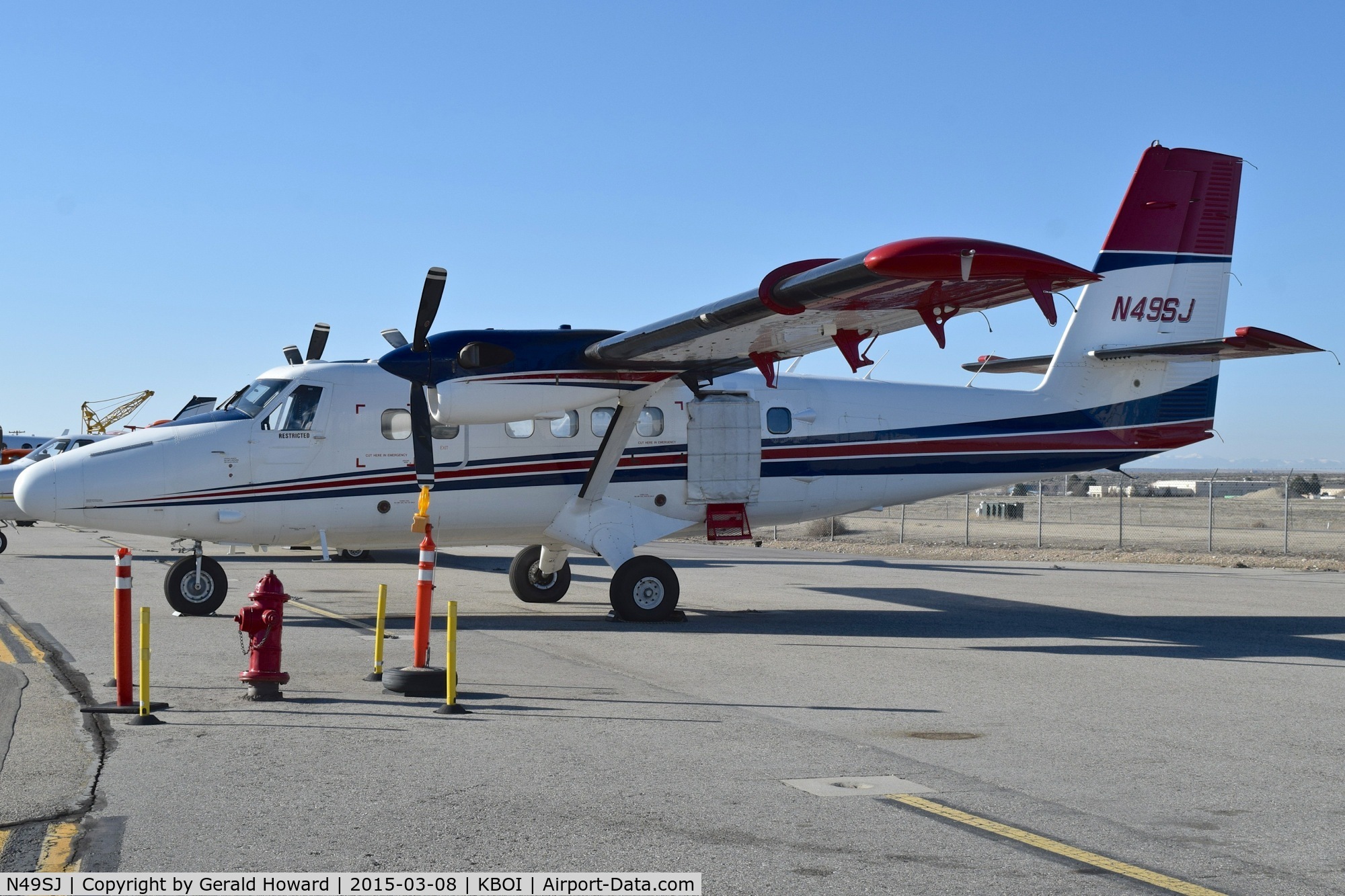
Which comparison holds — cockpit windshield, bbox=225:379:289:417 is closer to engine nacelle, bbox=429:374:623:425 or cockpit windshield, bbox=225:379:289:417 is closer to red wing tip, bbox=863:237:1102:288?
engine nacelle, bbox=429:374:623:425

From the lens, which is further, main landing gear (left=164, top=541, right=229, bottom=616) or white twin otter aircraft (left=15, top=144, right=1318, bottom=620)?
main landing gear (left=164, top=541, right=229, bottom=616)

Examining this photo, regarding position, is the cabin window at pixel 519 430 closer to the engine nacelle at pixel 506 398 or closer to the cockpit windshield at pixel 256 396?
the engine nacelle at pixel 506 398

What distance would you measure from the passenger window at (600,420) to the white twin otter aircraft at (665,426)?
0.04 meters

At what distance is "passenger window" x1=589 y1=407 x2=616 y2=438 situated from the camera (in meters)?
15.5

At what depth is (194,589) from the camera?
46.8 ft

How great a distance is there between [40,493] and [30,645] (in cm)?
272

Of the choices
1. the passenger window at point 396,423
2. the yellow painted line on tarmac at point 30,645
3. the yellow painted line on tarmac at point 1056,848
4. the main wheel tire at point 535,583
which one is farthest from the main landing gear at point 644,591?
the yellow painted line on tarmac at point 1056,848

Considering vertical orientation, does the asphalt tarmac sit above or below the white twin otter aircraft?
below

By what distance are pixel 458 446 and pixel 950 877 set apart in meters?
10.8

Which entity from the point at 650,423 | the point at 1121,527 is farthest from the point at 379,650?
the point at 1121,527

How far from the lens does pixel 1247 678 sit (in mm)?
A: 10711

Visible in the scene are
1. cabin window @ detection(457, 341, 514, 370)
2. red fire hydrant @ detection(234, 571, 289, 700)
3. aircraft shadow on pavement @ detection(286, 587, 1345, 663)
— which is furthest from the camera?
cabin window @ detection(457, 341, 514, 370)

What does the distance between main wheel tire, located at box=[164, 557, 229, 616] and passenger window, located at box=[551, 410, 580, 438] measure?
4.43 meters

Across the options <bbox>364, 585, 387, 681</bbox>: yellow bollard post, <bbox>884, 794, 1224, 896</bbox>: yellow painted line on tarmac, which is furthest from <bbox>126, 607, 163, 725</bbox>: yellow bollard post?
<bbox>884, 794, 1224, 896</bbox>: yellow painted line on tarmac
